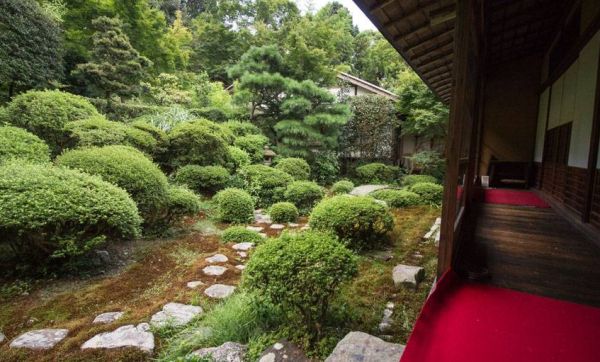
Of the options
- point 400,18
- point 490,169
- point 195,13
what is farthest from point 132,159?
point 195,13

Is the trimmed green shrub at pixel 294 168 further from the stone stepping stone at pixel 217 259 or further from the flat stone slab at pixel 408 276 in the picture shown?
the flat stone slab at pixel 408 276

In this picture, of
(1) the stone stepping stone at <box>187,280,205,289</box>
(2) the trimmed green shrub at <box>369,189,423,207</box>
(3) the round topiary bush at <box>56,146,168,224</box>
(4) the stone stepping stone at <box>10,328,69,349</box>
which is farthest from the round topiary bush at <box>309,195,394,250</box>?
(4) the stone stepping stone at <box>10,328,69,349</box>

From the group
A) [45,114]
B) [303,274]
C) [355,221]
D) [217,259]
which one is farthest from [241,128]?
[303,274]

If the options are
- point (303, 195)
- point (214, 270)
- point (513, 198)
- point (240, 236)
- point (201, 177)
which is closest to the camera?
point (214, 270)

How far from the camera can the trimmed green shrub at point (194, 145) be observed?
7.67 meters

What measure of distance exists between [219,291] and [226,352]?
1.14m

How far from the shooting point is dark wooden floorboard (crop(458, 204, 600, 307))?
8.23ft

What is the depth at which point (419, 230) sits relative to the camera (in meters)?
5.62

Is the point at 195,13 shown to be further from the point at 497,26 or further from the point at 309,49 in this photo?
the point at 497,26

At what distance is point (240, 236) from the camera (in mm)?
5227

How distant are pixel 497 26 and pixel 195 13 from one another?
98.6 feet

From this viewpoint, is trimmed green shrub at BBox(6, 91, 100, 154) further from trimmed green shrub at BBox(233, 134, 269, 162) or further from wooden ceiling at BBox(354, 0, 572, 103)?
wooden ceiling at BBox(354, 0, 572, 103)

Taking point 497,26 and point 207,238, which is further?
point 497,26

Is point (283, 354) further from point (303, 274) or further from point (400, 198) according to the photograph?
point (400, 198)
